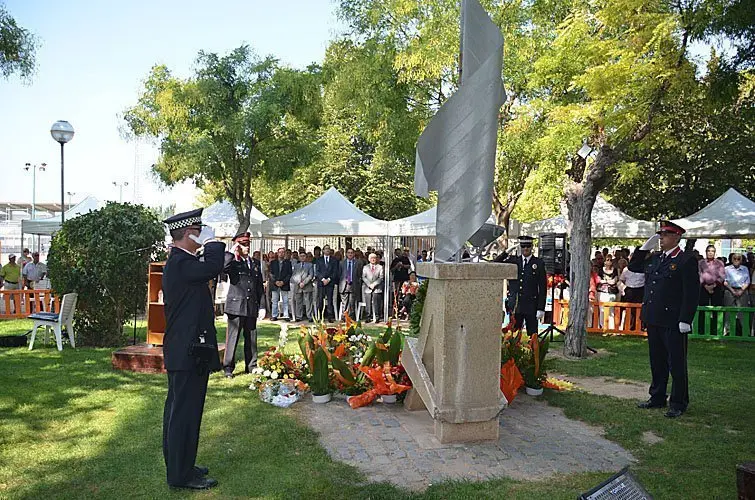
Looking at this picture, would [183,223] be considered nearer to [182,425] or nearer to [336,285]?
[182,425]

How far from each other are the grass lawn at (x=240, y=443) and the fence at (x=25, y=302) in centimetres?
644

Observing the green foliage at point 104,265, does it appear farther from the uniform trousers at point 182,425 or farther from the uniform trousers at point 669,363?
the uniform trousers at point 669,363

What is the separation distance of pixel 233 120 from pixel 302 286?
4591 millimetres

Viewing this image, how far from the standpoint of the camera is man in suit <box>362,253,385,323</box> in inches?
593

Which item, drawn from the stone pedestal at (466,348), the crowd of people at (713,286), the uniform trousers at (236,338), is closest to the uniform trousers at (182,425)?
the stone pedestal at (466,348)

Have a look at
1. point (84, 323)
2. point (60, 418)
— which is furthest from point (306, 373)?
point (84, 323)

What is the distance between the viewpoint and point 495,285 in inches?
218

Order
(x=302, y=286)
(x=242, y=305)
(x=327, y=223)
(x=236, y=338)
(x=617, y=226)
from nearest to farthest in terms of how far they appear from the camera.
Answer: (x=242, y=305) < (x=236, y=338) < (x=302, y=286) < (x=327, y=223) < (x=617, y=226)

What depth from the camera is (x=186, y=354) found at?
4.54 meters

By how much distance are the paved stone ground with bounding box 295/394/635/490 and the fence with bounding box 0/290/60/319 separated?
421 inches

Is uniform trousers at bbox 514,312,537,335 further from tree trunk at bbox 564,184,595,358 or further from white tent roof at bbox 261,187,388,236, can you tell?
white tent roof at bbox 261,187,388,236

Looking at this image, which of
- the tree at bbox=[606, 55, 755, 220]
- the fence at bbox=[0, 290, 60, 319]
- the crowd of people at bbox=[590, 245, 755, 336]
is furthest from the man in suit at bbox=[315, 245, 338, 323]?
the tree at bbox=[606, 55, 755, 220]

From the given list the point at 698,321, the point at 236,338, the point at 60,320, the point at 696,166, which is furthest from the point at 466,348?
the point at 696,166

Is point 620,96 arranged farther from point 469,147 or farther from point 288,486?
point 288,486
